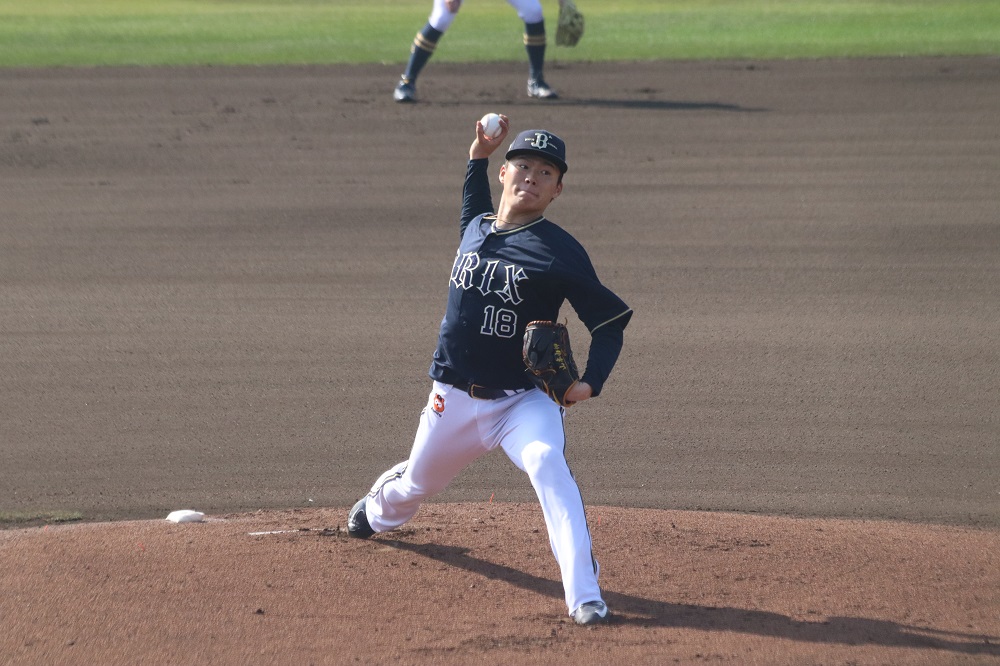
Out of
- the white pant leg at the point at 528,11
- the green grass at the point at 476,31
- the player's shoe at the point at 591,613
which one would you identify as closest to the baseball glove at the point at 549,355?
the player's shoe at the point at 591,613

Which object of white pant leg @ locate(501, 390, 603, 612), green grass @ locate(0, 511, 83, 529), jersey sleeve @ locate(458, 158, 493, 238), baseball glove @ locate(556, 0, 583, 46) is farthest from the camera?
baseball glove @ locate(556, 0, 583, 46)

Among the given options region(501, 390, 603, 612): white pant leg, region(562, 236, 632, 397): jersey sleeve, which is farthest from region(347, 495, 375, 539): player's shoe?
region(562, 236, 632, 397): jersey sleeve

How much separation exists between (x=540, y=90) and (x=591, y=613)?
10.5m

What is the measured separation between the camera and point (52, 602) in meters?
4.88

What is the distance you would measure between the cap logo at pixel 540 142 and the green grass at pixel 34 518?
3.26m

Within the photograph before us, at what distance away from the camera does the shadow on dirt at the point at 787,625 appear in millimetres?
4594

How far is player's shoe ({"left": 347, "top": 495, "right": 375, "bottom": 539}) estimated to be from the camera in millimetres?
5547

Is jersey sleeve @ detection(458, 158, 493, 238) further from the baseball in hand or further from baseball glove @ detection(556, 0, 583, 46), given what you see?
baseball glove @ detection(556, 0, 583, 46)

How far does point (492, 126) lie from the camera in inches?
198

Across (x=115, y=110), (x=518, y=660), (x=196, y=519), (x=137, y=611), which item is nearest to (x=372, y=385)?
(x=196, y=519)

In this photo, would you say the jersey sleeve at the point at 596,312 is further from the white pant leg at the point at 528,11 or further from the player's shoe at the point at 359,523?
the white pant leg at the point at 528,11

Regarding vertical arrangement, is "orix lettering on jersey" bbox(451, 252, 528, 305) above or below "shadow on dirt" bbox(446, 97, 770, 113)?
below

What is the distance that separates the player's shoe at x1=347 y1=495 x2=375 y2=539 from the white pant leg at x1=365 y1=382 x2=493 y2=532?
11.2 inches

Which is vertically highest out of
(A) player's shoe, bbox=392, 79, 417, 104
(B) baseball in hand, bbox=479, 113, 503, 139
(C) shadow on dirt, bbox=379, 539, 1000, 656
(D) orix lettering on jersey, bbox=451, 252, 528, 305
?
(A) player's shoe, bbox=392, 79, 417, 104
